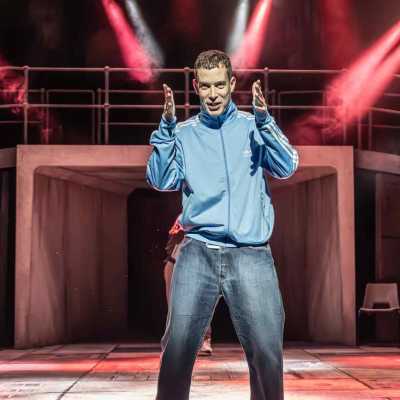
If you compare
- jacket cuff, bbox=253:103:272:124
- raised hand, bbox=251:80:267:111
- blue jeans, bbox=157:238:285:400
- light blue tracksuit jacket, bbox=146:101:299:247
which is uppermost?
raised hand, bbox=251:80:267:111

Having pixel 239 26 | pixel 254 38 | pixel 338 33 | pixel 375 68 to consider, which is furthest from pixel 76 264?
pixel 375 68

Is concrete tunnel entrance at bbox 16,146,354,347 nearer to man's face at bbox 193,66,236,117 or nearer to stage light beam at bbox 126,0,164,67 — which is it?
stage light beam at bbox 126,0,164,67

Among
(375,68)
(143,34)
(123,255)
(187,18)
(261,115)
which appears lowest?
(123,255)

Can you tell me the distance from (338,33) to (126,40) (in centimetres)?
405

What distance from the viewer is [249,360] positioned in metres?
4.05

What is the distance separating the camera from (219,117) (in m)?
4.22

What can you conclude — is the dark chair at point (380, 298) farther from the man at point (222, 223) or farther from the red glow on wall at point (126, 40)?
the man at point (222, 223)

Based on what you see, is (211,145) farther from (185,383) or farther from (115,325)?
(115,325)

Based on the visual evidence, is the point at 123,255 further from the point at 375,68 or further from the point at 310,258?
the point at 375,68

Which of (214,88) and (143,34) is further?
(143,34)

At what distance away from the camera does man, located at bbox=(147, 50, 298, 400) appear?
4.00m

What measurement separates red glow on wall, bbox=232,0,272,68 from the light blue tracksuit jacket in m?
14.0

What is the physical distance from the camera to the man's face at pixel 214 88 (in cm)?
412

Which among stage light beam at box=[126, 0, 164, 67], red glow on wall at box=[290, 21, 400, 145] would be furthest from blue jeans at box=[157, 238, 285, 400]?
stage light beam at box=[126, 0, 164, 67]
